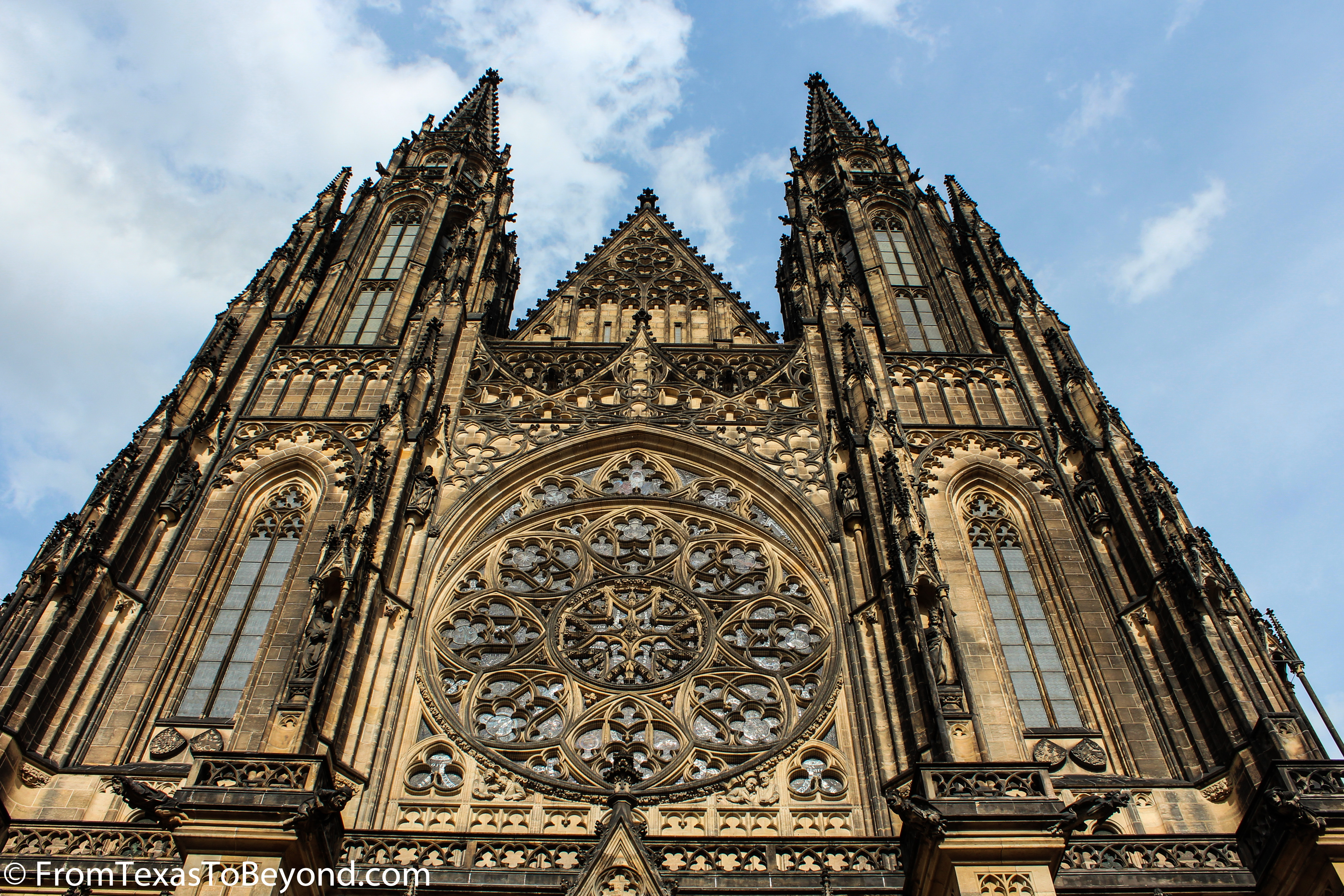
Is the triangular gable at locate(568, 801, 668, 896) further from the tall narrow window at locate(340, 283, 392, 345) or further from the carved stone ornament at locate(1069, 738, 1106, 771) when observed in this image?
the tall narrow window at locate(340, 283, 392, 345)

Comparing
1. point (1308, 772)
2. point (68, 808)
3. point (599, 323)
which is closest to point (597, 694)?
point (68, 808)

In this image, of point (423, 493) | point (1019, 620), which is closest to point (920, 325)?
point (1019, 620)

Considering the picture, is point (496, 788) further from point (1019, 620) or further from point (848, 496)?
point (1019, 620)

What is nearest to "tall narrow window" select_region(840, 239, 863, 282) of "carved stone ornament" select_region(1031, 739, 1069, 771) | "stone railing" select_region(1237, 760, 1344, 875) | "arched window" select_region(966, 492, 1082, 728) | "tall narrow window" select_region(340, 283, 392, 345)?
"arched window" select_region(966, 492, 1082, 728)

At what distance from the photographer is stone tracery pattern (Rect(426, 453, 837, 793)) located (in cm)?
1356

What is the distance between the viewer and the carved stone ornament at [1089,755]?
1330 centimetres

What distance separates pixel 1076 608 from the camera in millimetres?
15320

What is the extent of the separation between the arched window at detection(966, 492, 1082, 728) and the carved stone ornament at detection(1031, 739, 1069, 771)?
37 cm

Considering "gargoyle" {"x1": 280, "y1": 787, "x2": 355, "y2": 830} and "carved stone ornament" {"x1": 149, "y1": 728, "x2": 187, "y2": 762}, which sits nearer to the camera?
"gargoyle" {"x1": 280, "y1": 787, "x2": 355, "y2": 830}

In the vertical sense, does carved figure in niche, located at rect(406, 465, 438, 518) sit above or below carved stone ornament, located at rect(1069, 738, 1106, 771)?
above

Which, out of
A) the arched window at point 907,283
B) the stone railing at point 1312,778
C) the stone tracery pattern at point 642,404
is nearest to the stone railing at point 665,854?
the stone railing at point 1312,778

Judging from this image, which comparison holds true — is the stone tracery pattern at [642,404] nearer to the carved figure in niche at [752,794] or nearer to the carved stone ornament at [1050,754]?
the carved stone ornament at [1050,754]

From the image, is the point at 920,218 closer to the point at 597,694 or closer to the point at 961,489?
the point at 961,489

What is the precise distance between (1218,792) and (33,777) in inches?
508
